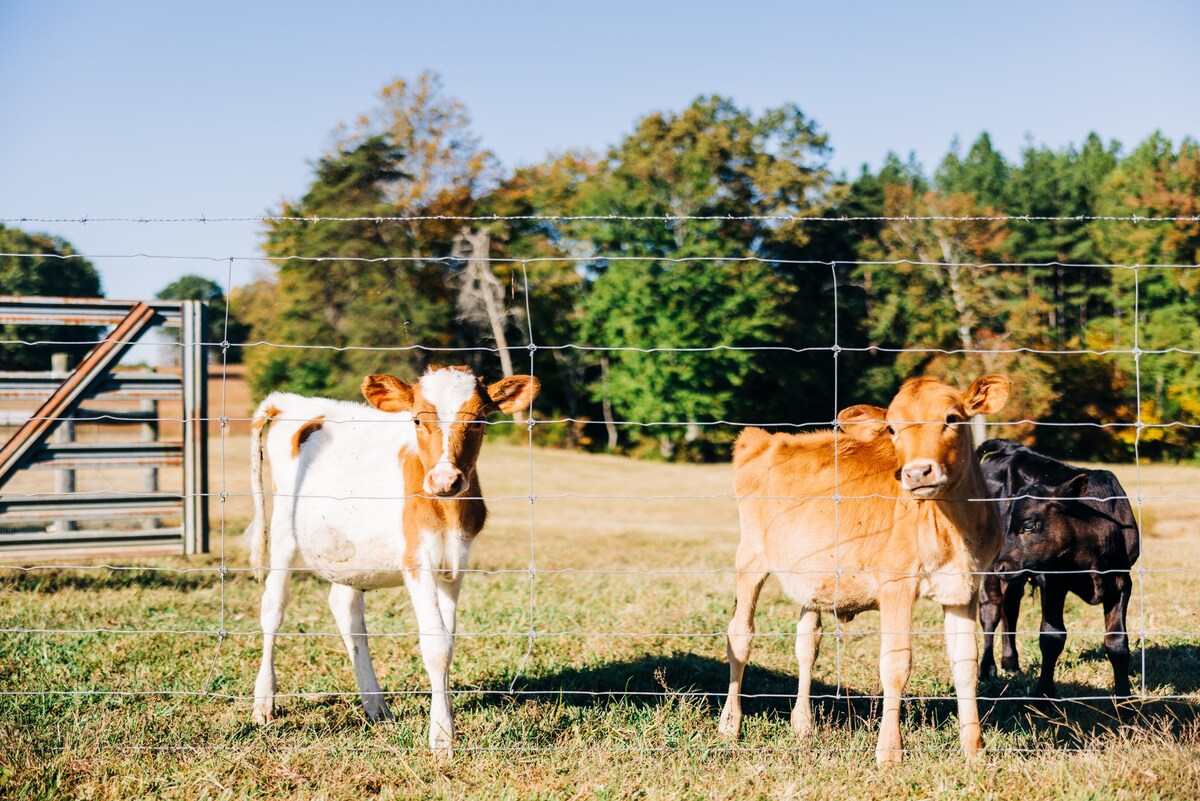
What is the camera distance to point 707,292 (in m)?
40.8

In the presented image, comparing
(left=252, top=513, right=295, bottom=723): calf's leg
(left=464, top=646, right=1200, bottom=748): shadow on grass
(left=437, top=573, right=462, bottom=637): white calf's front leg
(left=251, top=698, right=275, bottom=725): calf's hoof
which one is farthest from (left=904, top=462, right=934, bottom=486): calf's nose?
(left=251, top=698, right=275, bottom=725): calf's hoof

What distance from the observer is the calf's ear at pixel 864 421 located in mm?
5742

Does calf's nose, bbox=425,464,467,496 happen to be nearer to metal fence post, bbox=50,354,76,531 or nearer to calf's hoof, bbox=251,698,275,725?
calf's hoof, bbox=251,698,275,725

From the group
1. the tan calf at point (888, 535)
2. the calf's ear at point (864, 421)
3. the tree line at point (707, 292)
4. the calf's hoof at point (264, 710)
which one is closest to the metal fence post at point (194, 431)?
the calf's hoof at point (264, 710)

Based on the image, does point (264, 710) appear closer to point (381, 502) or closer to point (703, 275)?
point (381, 502)

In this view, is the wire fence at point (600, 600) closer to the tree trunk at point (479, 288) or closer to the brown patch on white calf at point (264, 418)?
the brown patch on white calf at point (264, 418)

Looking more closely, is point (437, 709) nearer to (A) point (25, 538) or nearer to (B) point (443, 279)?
(A) point (25, 538)

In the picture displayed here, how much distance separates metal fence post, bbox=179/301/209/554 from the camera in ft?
40.2

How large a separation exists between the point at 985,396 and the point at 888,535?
970 mm

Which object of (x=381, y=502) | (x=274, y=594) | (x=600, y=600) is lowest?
(x=600, y=600)

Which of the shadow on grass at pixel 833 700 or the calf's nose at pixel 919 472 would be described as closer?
the calf's nose at pixel 919 472

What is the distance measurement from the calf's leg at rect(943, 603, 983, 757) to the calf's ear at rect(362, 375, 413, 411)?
3.42 metres

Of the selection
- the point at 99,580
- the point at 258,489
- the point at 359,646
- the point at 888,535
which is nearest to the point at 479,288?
the point at 99,580

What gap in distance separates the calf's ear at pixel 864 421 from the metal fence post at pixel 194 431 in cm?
883
